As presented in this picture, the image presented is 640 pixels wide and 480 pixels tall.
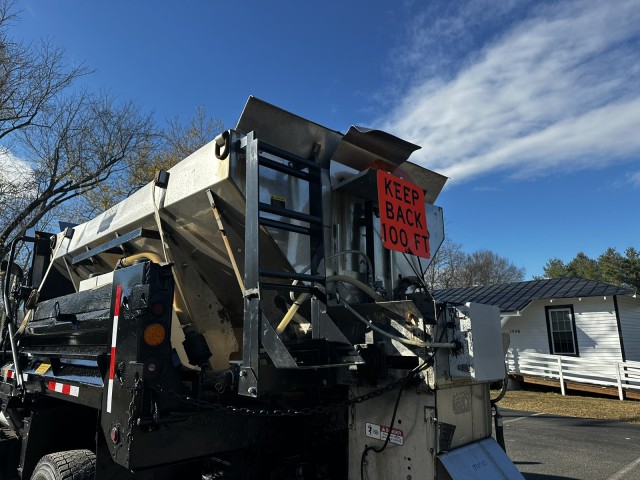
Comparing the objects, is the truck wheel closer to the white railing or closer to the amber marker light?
the amber marker light

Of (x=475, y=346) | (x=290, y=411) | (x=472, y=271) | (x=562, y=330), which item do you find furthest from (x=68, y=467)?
(x=472, y=271)

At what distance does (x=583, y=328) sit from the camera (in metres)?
14.9

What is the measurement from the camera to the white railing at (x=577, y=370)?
39.3 ft

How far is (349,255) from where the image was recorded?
122 inches

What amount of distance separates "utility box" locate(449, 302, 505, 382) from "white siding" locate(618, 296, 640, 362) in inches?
566

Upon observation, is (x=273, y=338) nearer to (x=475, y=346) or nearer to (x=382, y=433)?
(x=382, y=433)

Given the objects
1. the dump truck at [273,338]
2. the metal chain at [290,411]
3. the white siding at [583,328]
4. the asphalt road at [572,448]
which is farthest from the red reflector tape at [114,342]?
the white siding at [583,328]

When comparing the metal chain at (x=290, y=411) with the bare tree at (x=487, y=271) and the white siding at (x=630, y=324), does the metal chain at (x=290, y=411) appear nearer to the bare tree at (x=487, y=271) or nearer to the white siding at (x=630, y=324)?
the white siding at (x=630, y=324)

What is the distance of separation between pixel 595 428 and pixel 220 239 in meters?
8.50

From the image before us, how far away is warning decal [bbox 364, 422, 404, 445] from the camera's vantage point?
2.47 m

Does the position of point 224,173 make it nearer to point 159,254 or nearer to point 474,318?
point 159,254

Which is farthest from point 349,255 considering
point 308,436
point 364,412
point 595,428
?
point 595,428

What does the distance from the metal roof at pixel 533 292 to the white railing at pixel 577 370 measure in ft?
5.55

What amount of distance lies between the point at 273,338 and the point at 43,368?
7.93 ft
